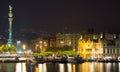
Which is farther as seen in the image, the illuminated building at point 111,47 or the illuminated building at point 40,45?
the illuminated building at point 40,45

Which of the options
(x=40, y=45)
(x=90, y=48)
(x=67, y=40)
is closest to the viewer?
(x=90, y=48)

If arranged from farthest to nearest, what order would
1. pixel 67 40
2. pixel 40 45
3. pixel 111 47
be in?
pixel 40 45
pixel 67 40
pixel 111 47

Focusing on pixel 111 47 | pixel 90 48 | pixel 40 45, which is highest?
pixel 40 45

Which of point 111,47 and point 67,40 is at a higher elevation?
point 67,40

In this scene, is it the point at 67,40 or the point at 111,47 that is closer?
the point at 111,47

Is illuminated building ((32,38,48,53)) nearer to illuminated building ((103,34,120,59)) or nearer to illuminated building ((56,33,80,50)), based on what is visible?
illuminated building ((56,33,80,50))

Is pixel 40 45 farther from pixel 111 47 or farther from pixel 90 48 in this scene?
pixel 111 47

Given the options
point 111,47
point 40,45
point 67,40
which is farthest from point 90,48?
point 40,45

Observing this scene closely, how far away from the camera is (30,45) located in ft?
409

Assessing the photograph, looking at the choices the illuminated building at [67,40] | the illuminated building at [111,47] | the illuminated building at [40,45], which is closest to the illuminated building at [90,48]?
the illuminated building at [111,47]

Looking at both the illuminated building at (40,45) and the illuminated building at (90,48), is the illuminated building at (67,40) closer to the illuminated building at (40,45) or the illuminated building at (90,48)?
the illuminated building at (90,48)

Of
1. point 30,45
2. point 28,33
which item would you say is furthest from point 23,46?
point 28,33

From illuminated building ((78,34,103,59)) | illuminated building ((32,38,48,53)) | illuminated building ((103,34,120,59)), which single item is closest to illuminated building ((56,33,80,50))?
illuminated building ((78,34,103,59))

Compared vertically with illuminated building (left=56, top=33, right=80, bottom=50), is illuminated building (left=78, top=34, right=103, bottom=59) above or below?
below
